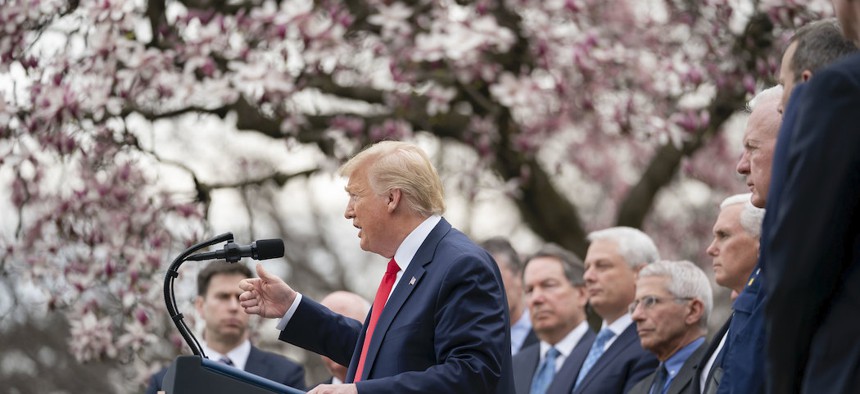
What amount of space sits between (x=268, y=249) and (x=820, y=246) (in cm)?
231

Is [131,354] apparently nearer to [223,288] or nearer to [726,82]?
[223,288]

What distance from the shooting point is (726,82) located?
10.5 metres

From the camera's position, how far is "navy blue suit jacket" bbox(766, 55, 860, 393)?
286cm

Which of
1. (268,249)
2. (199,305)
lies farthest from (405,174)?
(199,305)

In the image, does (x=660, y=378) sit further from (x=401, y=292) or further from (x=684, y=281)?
(x=401, y=292)

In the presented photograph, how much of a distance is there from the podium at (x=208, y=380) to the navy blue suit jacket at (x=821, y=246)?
1893mm

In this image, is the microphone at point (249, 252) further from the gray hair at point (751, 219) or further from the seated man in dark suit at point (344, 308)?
the seated man in dark suit at point (344, 308)

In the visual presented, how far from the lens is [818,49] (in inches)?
137

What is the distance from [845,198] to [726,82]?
780cm

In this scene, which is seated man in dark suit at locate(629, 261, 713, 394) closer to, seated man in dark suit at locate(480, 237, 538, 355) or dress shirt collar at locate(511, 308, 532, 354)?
seated man in dark suit at locate(480, 237, 538, 355)

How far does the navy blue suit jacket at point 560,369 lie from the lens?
24.0 ft

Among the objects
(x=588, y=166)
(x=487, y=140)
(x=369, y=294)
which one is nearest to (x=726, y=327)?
(x=487, y=140)

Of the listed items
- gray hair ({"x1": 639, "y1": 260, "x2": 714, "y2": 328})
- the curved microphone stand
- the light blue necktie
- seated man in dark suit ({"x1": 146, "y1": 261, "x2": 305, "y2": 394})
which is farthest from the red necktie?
the light blue necktie

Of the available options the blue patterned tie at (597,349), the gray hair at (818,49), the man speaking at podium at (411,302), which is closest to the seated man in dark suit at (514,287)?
the blue patterned tie at (597,349)
